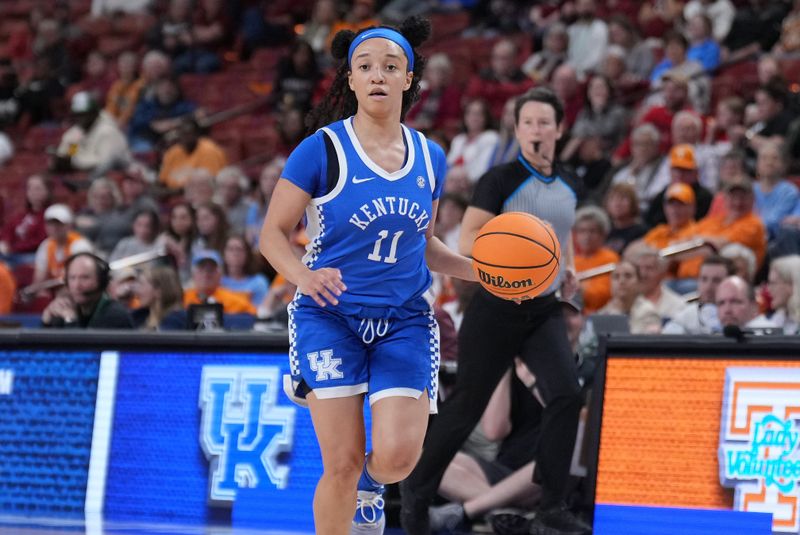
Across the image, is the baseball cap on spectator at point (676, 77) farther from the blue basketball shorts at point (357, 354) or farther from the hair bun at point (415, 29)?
the blue basketball shorts at point (357, 354)

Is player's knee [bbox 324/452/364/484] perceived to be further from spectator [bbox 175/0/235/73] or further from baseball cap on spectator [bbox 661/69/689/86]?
spectator [bbox 175/0/235/73]

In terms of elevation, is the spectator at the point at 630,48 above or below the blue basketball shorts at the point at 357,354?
above

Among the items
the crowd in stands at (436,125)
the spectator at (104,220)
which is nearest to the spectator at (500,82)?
the crowd in stands at (436,125)

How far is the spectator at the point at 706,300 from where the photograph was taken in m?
8.02

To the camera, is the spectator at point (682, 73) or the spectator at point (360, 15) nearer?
the spectator at point (682, 73)

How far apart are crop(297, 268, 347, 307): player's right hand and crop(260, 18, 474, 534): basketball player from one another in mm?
66

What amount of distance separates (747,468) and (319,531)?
237 cm

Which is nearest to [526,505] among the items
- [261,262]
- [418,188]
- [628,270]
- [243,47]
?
[628,270]

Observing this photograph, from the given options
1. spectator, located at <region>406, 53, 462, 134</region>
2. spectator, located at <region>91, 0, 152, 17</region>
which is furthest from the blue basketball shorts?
spectator, located at <region>91, 0, 152, 17</region>

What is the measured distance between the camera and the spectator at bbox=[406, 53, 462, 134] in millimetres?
13633

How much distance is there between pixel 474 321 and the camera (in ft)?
20.6

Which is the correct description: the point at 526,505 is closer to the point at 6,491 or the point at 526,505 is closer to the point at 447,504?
the point at 447,504

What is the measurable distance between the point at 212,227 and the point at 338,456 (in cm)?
702

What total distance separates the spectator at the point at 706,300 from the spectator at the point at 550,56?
18.3 ft
